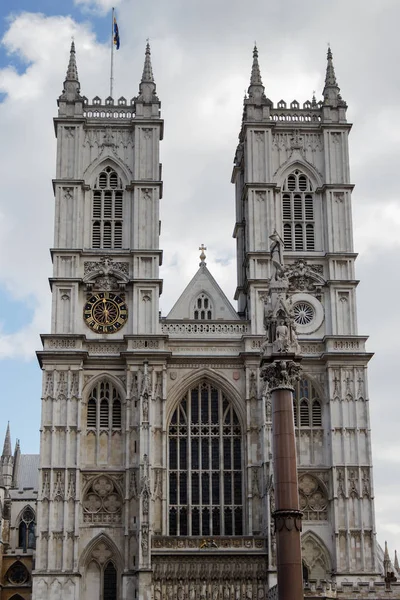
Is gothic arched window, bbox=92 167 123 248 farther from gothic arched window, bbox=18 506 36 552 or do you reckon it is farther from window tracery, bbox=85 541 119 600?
gothic arched window, bbox=18 506 36 552

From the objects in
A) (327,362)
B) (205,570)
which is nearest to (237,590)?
(205,570)

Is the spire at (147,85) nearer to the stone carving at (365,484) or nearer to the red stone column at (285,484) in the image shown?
Answer: the stone carving at (365,484)

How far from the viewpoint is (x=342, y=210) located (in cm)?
5409

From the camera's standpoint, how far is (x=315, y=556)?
4828 cm

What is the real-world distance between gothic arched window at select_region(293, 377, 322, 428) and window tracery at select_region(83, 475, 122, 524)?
29.3 ft

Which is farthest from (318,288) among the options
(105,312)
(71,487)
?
(71,487)

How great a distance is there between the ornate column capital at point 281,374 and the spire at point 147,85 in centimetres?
2845

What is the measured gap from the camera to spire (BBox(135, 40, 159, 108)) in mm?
55656

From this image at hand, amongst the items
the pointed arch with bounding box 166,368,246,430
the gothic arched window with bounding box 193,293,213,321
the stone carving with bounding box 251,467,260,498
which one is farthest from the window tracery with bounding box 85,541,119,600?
the gothic arched window with bounding box 193,293,213,321

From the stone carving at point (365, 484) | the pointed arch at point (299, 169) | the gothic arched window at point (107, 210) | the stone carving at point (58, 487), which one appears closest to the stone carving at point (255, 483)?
the stone carving at point (365, 484)

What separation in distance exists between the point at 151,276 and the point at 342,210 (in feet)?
32.9

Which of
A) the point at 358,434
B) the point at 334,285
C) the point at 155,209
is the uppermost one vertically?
the point at 155,209

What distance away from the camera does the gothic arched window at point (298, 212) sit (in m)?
53.9

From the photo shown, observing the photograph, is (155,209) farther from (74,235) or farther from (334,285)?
(334,285)
